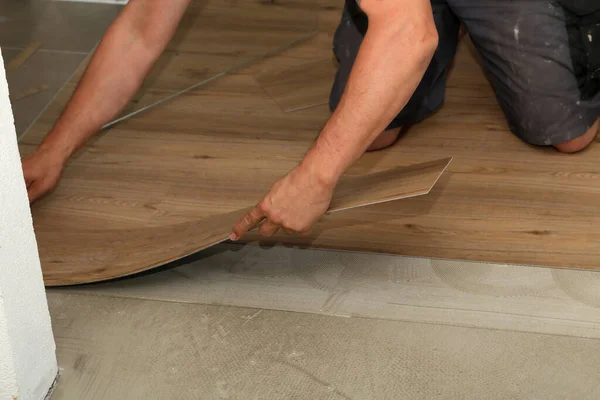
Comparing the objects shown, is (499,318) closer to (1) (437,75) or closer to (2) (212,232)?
(2) (212,232)

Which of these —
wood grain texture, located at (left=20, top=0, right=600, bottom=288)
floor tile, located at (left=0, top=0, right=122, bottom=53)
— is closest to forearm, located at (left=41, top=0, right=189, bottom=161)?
wood grain texture, located at (left=20, top=0, right=600, bottom=288)

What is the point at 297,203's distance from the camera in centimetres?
171

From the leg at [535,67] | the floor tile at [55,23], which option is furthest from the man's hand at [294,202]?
the floor tile at [55,23]

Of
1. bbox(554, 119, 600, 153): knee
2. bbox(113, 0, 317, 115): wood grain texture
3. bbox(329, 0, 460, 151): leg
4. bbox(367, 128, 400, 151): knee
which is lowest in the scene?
bbox(113, 0, 317, 115): wood grain texture

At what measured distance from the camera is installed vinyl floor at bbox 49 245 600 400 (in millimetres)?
1605

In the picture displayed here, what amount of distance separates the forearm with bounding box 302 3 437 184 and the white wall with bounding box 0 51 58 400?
22.4 inches

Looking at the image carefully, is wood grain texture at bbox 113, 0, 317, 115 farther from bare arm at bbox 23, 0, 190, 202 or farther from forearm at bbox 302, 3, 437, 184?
forearm at bbox 302, 3, 437, 184

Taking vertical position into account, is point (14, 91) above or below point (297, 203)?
below

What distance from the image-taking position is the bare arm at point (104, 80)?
214cm

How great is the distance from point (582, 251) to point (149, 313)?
3.35 feet

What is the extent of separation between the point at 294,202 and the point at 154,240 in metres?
0.39

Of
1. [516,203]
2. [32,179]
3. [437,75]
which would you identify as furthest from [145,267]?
[437,75]

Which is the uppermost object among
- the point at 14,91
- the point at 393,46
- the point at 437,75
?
the point at 393,46

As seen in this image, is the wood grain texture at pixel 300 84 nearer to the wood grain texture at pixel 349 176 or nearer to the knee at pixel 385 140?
the wood grain texture at pixel 349 176
